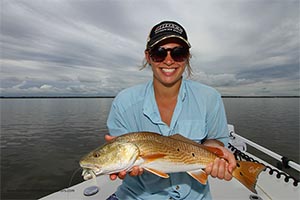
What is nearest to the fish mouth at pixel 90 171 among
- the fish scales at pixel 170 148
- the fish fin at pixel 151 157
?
the fish scales at pixel 170 148

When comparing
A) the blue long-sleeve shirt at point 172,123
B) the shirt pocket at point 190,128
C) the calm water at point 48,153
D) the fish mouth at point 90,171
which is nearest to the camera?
the fish mouth at point 90,171

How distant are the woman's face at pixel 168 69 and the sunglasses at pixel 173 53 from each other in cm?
2

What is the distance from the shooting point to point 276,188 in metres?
4.42

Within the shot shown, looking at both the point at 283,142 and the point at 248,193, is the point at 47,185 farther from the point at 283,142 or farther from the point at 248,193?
the point at 283,142

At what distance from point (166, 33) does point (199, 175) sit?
1665mm

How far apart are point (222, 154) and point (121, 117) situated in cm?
127

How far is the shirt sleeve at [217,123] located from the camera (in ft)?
8.62

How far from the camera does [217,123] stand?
267cm

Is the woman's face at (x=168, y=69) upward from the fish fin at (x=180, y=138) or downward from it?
upward

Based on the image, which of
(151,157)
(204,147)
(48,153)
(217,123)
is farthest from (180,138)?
(48,153)

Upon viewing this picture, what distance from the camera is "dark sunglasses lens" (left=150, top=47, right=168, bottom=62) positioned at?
260cm

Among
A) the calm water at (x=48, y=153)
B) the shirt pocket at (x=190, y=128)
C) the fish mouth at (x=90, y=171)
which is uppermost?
the shirt pocket at (x=190, y=128)

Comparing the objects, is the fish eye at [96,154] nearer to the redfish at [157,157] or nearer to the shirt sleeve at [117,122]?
the redfish at [157,157]

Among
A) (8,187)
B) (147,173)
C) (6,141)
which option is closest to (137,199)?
(147,173)
